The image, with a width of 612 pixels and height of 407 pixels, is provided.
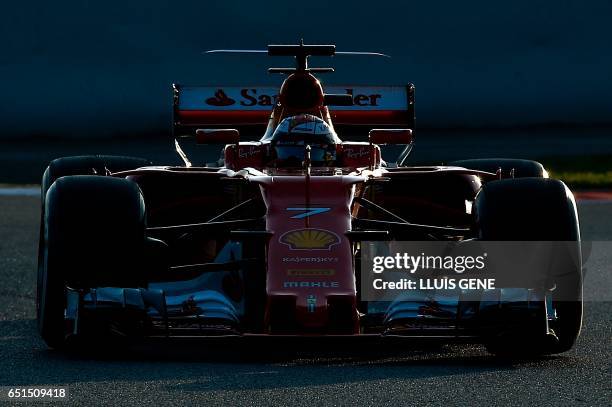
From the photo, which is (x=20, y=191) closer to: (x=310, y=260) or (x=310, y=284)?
(x=310, y=260)

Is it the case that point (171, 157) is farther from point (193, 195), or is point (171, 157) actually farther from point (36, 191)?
point (193, 195)

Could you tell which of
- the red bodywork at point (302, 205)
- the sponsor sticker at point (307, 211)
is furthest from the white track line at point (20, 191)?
the sponsor sticker at point (307, 211)

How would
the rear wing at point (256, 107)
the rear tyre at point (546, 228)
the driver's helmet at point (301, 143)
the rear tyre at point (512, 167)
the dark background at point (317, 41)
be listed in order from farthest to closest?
the dark background at point (317, 41) < the rear wing at point (256, 107) < the rear tyre at point (512, 167) < the driver's helmet at point (301, 143) < the rear tyre at point (546, 228)

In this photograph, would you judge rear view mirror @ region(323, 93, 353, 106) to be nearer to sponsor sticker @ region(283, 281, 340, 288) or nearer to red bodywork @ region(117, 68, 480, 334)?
red bodywork @ region(117, 68, 480, 334)

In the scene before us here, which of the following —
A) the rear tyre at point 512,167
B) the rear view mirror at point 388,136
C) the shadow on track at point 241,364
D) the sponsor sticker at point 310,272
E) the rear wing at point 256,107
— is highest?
the rear wing at point 256,107

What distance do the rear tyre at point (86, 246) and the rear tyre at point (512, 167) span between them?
3.25 m

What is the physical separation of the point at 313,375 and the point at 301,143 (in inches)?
98.5

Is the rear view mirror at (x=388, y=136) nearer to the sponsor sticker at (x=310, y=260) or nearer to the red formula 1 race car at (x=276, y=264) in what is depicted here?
the red formula 1 race car at (x=276, y=264)

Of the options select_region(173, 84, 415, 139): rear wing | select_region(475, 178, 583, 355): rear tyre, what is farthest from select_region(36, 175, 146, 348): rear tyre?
select_region(173, 84, 415, 139): rear wing

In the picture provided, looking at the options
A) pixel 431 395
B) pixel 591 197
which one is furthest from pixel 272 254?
pixel 591 197

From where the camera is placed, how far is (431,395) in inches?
259

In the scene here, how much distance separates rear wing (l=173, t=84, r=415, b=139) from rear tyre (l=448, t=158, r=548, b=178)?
44.2 inches

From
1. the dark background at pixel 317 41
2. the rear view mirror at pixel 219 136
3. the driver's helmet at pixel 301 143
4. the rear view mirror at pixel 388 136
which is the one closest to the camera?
the driver's helmet at pixel 301 143
